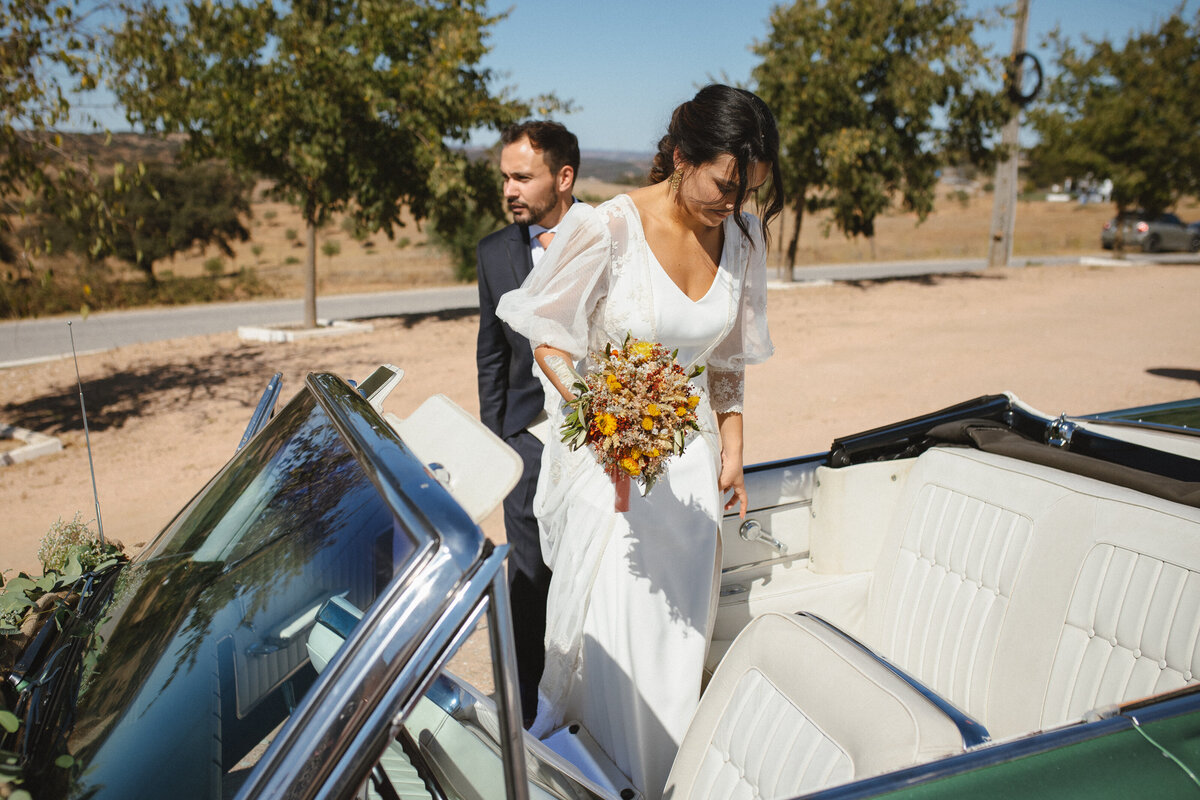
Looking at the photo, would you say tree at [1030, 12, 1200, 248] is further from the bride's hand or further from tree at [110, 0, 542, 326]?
the bride's hand

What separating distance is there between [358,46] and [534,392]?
10.3 m

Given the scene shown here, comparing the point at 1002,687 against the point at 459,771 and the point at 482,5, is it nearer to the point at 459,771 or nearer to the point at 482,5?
the point at 459,771

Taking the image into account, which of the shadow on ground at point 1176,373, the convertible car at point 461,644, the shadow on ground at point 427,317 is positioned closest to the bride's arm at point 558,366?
the convertible car at point 461,644

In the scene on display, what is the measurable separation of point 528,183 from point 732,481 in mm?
1403

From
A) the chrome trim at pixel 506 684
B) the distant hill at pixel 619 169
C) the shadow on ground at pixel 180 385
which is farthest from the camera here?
the shadow on ground at pixel 180 385

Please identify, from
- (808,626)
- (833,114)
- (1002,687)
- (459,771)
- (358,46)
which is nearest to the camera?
(459,771)

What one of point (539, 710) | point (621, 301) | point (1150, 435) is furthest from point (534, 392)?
point (1150, 435)

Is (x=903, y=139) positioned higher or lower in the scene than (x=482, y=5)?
lower

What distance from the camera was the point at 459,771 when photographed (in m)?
1.29

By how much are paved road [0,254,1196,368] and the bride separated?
1104cm

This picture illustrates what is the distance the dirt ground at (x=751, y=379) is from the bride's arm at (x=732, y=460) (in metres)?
2.29

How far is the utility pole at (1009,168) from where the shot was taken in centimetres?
1782

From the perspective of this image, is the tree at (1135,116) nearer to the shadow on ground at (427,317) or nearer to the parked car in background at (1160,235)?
the parked car in background at (1160,235)

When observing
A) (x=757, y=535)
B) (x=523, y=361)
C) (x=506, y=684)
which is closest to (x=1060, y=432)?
(x=757, y=535)
